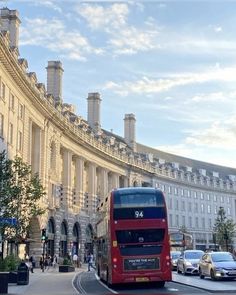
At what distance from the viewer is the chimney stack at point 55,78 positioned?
255 ft

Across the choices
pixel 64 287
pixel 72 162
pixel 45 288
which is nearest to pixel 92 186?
pixel 72 162

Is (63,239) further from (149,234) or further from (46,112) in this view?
(149,234)

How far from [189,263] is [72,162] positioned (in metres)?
44.9

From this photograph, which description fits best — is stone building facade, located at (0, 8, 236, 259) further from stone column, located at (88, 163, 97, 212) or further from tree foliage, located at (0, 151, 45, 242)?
tree foliage, located at (0, 151, 45, 242)

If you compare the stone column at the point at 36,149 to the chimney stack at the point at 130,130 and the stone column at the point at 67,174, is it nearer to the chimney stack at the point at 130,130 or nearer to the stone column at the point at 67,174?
the stone column at the point at 67,174

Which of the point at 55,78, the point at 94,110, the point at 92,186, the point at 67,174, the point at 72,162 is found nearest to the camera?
the point at 67,174

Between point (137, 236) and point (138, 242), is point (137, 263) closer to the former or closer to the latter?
point (138, 242)

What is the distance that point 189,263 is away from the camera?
3891cm

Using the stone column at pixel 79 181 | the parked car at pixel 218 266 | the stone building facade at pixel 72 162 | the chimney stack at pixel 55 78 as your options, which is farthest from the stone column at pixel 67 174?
the parked car at pixel 218 266

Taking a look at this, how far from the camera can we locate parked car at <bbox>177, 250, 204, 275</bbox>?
38.7 m

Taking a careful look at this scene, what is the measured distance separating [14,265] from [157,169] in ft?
280

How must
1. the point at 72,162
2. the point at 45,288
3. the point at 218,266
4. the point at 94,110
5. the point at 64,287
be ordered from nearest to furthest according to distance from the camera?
the point at 45,288 < the point at 64,287 < the point at 218,266 < the point at 72,162 < the point at 94,110

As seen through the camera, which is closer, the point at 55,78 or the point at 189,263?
the point at 189,263

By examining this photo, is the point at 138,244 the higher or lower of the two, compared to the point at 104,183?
lower
